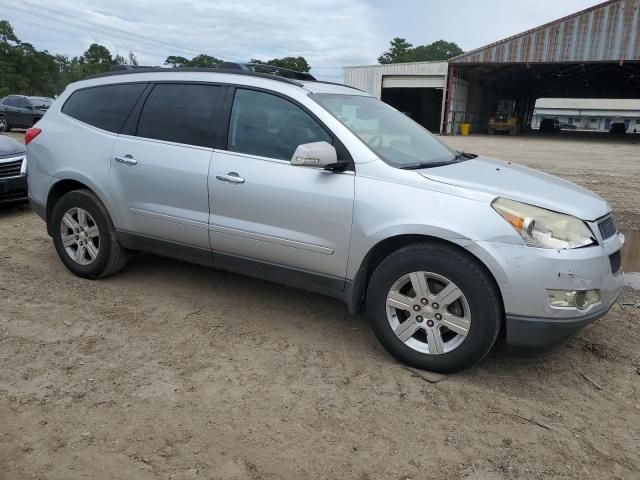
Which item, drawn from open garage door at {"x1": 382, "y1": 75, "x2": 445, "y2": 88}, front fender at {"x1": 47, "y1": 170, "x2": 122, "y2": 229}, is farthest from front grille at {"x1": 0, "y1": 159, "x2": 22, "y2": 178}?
open garage door at {"x1": 382, "y1": 75, "x2": 445, "y2": 88}

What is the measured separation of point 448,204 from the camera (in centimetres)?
319

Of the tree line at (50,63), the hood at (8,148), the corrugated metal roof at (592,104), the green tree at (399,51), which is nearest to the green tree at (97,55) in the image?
the tree line at (50,63)

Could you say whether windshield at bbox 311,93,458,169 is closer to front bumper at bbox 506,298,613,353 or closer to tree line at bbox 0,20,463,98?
front bumper at bbox 506,298,613,353

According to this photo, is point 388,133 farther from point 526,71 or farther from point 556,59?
point 526,71

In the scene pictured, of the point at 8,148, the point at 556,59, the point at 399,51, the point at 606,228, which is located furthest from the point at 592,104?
the point at 606,228

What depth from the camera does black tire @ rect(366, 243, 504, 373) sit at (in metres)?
3.08

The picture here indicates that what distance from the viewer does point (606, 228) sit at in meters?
3.36

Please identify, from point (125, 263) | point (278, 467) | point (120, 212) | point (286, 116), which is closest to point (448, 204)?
point (286, 116)

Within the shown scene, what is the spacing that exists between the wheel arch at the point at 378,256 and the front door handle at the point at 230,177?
3.56ft

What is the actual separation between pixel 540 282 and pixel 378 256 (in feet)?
3.37

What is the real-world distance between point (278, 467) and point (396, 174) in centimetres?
186

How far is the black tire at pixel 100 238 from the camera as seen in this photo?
462cm

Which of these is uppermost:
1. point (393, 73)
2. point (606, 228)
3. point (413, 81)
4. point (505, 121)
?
point (393, 73)

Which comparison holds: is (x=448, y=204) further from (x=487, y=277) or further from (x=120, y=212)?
(x=120, y=212)
